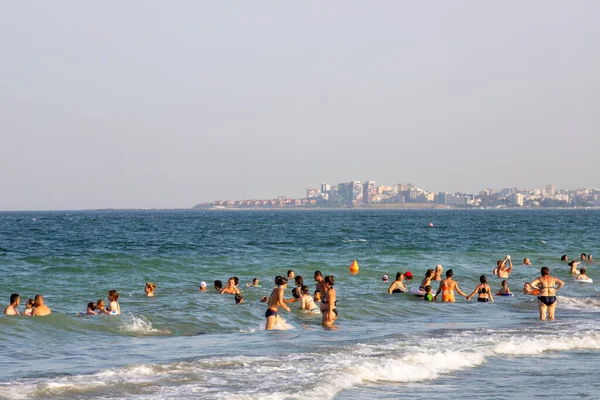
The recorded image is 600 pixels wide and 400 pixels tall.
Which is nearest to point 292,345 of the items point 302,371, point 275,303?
point 275,303

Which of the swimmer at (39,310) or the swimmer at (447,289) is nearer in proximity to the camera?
the swimmer at (39,310)

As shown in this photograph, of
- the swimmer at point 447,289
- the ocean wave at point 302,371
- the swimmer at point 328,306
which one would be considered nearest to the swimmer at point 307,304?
the swimmer at point 328,306

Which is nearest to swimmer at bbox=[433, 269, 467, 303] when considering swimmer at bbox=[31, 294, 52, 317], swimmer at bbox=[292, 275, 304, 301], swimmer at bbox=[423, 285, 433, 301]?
swimmer at bbox=[423, 285, 433, 301]

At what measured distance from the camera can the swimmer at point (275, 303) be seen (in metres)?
18.0

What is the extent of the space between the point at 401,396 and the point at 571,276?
2387cm

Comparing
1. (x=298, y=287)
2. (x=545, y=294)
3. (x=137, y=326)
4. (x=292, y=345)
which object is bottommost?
(x=137, y=326)

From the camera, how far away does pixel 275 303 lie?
18266 mm

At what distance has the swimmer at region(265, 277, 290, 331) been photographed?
711 inches

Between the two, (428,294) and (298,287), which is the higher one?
(298,287)

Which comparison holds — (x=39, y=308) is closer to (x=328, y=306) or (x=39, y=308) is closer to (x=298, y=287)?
(x=298, y=287)

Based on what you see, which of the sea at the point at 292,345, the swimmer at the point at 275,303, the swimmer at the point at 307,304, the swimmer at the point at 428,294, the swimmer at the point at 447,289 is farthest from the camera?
the swimmer at the point at 428,294

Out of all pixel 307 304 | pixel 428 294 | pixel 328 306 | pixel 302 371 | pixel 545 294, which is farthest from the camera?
pixel 428 294

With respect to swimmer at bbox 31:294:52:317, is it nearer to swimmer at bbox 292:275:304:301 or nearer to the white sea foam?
the white sea foam

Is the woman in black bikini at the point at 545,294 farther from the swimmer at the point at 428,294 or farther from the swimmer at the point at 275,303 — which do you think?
the swimmer at the point at 275,303
